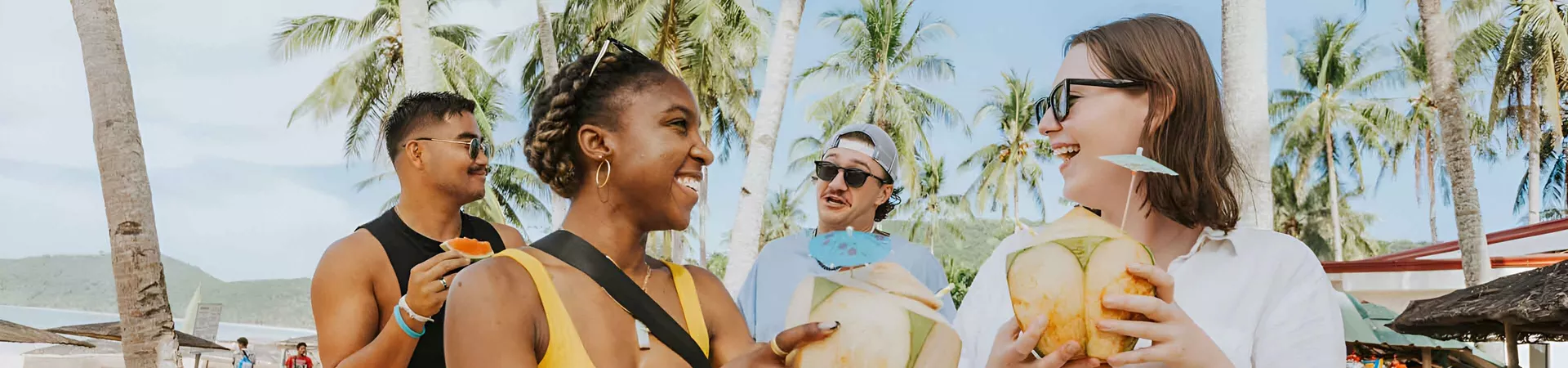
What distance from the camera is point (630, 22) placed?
888 inches

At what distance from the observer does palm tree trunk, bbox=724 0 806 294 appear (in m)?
11.1

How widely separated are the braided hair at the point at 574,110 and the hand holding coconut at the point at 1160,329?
100cm

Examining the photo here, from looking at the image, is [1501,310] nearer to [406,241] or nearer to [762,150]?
[762,150]

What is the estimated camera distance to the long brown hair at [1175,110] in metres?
1.77

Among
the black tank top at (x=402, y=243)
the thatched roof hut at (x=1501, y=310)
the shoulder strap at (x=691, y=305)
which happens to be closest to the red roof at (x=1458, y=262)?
the thatched roof hut at (x=1501, y=310)

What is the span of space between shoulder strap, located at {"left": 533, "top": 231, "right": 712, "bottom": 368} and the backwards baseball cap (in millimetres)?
1979

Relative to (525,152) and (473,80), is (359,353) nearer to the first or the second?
(525,152)

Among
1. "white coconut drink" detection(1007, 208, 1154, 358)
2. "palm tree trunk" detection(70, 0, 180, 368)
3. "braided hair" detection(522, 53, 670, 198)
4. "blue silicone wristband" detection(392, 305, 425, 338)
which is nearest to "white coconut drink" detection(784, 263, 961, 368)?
"white coconut drink" detection(1007, 208, 1154, 358)

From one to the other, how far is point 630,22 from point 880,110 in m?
11.5

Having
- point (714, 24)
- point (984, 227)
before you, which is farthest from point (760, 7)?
point (984, 227)

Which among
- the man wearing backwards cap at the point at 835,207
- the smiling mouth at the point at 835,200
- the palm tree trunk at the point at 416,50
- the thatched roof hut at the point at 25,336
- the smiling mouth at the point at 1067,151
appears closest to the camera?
the smiling mouth at the point at 1067,151

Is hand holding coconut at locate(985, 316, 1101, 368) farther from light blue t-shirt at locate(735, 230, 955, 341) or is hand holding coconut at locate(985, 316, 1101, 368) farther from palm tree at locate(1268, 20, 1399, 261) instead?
palm tree at locate(1268, 20, 1399, 261)

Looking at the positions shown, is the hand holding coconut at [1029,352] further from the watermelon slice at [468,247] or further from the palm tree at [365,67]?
the palm tree at [365,67]

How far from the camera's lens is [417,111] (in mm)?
3559
